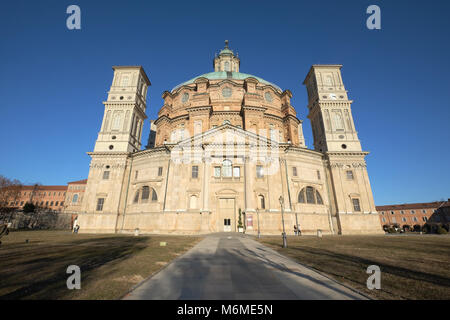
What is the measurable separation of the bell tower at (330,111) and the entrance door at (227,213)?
19499 millimetres

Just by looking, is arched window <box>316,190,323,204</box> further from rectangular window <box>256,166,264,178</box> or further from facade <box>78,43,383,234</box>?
rectangular window <box>256,166,264,178</box>

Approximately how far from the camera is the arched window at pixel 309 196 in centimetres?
2853

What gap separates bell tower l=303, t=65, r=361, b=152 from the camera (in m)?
32.9

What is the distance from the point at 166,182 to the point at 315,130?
29.2m

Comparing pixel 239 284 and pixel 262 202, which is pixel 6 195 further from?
pixel 239 284

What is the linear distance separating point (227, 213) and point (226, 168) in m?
6.26

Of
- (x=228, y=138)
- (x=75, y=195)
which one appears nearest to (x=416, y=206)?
(x=228, y=138)

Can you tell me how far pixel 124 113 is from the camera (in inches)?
1407

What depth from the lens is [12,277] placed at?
17.7 feet

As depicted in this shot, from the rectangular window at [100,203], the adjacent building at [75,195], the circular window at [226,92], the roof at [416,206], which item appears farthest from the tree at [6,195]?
the roof at [416,206]

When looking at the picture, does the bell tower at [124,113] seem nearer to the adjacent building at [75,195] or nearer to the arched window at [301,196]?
the arched window at [301,196]

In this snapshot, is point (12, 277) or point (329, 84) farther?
point (329, 84)
